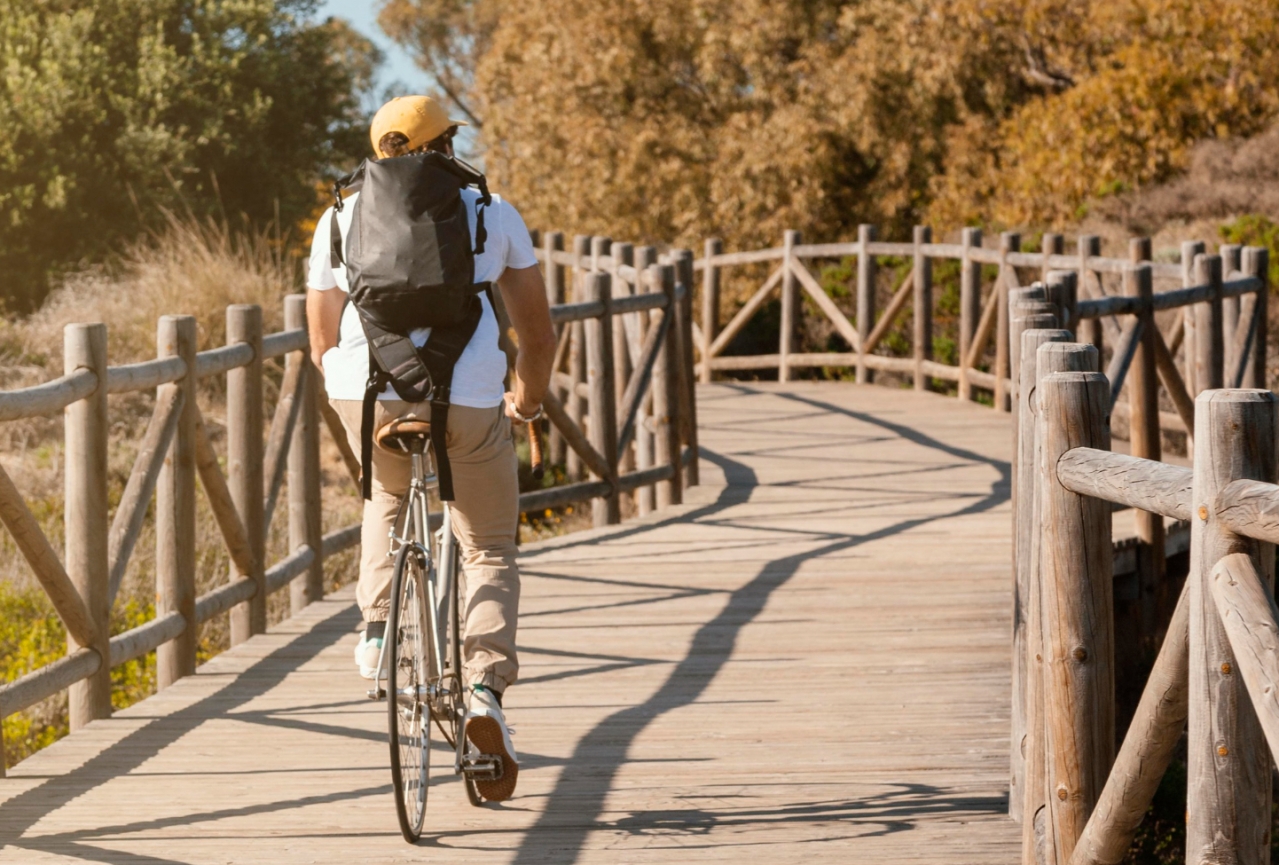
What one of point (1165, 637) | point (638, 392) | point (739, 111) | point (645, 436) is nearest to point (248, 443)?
point (638, 392)

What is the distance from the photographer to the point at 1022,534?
4242 mm

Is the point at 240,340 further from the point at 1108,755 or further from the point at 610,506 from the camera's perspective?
the point at 1108,755

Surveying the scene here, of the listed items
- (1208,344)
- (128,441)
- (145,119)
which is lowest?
(128,441)

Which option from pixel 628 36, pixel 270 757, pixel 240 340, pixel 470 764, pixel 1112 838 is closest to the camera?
pixel 1112 838

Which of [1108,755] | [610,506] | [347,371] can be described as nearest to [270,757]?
[347,371]

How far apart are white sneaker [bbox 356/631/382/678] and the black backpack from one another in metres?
0.51

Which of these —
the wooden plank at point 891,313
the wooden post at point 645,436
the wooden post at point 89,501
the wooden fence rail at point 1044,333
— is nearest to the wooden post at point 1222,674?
the wooden fence rail at point 1044,333

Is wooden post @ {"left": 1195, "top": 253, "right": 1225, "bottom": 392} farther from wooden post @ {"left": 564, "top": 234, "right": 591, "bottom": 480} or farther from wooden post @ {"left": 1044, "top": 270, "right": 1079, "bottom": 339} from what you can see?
wooden post @ {"left": 564, "top": 234, "right": 591, "bottom": 480}

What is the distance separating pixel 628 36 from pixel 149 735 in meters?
17.7

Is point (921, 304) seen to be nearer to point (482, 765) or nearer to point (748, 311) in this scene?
point (748, 311)

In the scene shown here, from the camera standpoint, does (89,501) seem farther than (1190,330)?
No

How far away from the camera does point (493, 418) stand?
4328 millimetres

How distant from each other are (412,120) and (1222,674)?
239 cm

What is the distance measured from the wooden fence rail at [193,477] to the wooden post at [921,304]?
551 centimetres
